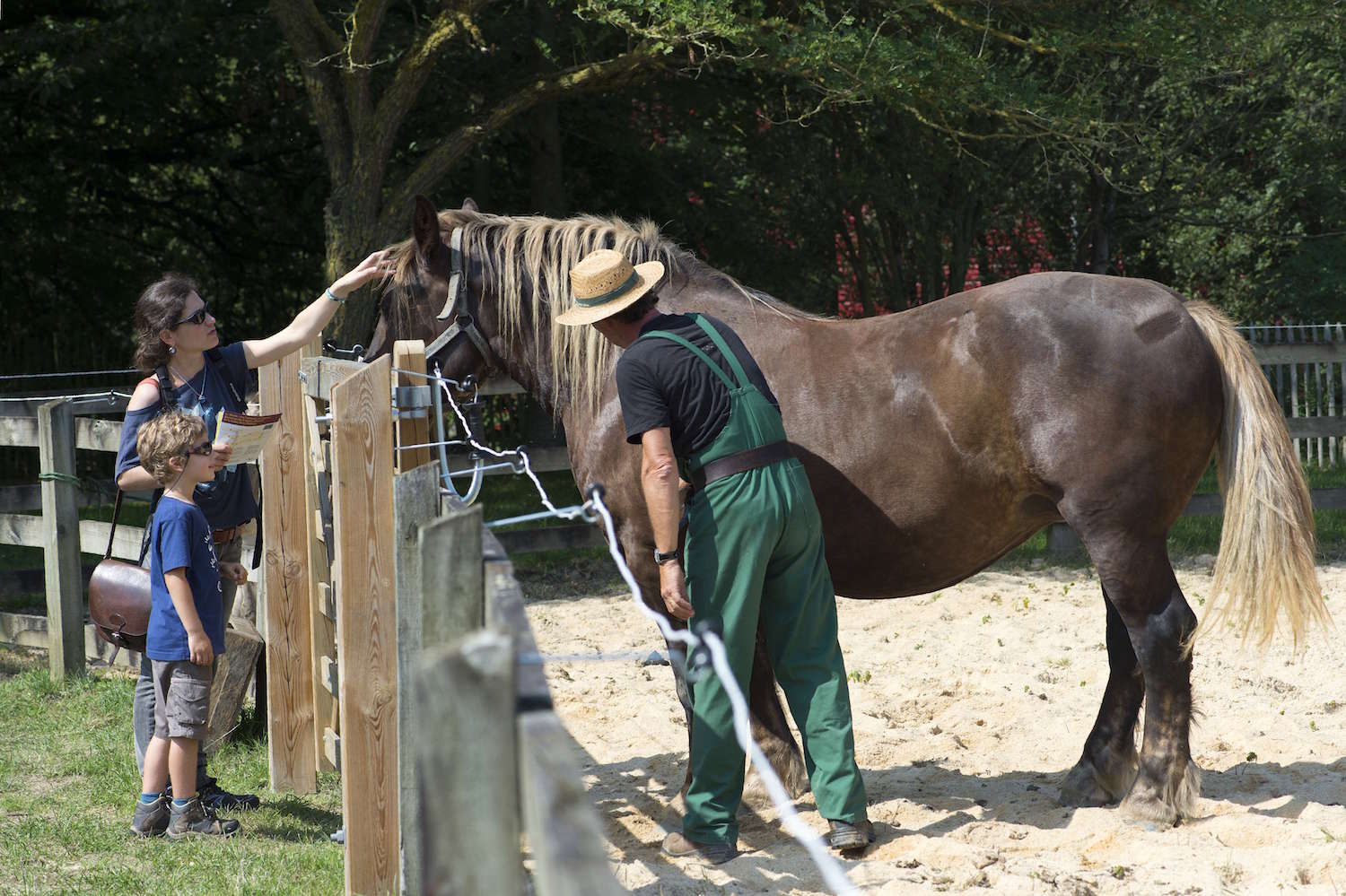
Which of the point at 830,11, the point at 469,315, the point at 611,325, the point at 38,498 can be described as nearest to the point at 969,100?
the point at 830,11

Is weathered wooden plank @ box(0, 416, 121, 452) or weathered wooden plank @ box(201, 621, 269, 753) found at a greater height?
weathered wooden plank @ box(0, 416, 121, 452)

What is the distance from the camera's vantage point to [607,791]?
176 inches

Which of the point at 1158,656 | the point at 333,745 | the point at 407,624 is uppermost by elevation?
the point at 407,624

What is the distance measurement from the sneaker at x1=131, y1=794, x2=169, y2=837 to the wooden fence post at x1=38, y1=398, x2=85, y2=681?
2414 mm

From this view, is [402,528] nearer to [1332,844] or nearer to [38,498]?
[1332,844]

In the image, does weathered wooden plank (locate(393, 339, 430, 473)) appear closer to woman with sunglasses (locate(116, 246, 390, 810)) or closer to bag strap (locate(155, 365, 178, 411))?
woman with sunglasses (locate(116, 246, 390, 810))

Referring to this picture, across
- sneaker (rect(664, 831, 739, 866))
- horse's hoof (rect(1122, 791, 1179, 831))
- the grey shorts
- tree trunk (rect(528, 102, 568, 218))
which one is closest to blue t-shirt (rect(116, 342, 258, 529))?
the grey shorts

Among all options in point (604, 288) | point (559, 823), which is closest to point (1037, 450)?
point (604, 288)

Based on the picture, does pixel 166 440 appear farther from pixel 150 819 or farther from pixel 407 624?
pixel 407 624

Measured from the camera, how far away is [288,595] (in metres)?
4.48

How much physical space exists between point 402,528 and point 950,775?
8.95 feet

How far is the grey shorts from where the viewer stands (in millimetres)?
3760

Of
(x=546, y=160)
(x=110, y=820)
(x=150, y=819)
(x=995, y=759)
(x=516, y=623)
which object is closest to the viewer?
(x=516, y=623)

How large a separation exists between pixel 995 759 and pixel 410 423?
9.09 feet
